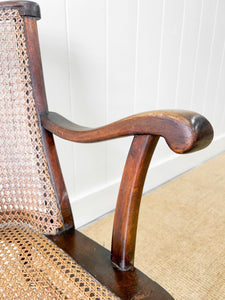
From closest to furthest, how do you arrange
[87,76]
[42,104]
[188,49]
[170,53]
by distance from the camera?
1. [42,104]
2. [87,76]
3. [170,53]
4. [188,49]

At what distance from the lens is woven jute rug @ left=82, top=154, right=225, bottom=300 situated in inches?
37.6

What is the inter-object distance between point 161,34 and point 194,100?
531mm

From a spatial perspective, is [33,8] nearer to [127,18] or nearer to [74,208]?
[127,18]

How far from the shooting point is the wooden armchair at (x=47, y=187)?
0.40m

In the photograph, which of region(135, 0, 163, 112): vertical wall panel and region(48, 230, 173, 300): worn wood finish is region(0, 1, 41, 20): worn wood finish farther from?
region(135, 0, 163, 112): vertical wall panel

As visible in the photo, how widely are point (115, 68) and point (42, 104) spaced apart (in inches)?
25.1

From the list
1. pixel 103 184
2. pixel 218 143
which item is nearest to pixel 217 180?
pixel 218 143

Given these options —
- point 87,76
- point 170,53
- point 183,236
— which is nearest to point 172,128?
point 87,76

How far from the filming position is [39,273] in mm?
466

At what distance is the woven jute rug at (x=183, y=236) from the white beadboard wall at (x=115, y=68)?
4.7 inches

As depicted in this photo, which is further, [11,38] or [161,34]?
[161,34]

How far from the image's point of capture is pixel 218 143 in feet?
6.76

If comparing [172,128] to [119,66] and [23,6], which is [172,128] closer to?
[23,6]

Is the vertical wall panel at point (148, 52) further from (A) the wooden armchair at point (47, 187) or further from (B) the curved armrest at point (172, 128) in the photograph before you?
(B) the curved armrest at point (172, 128)
